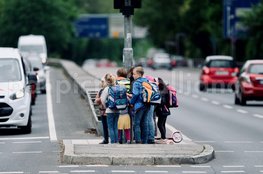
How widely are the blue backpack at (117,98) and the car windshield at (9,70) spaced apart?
19.4ft

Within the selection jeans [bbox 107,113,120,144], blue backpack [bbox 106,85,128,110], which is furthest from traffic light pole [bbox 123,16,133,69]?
jeans [bbox 107,113,120,144]

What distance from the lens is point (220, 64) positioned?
5109cm

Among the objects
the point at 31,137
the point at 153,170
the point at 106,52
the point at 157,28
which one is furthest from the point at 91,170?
the point at 106,52

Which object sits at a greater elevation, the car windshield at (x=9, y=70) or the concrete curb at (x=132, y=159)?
the car windshield at (x=9, y=70)

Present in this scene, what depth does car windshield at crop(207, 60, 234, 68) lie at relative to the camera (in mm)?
51000


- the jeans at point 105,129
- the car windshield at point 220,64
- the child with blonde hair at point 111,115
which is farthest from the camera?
the car windshield at point 220,64

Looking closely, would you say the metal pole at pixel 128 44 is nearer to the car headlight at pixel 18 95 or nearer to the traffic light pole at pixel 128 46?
the traffic light pole at pixel 128 46

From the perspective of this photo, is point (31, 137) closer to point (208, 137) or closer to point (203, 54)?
point (208, 137)

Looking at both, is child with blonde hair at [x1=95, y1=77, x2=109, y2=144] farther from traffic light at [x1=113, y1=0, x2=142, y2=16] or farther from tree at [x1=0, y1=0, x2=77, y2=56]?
tree at [x1=0, y1=0, x2=77, y2=56]

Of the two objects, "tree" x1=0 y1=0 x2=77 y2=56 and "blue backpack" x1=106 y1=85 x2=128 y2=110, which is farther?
"tree" x1=0 y1=0 x2=77 y2=56

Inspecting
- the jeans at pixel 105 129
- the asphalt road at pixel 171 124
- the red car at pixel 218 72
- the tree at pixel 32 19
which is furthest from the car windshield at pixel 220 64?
the tree at pixel 32 19

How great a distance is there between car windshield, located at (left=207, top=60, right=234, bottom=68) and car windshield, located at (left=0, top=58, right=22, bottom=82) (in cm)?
2627

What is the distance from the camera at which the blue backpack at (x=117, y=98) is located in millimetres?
19453

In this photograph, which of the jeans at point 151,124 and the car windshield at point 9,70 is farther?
the car windshield at point 9,70
